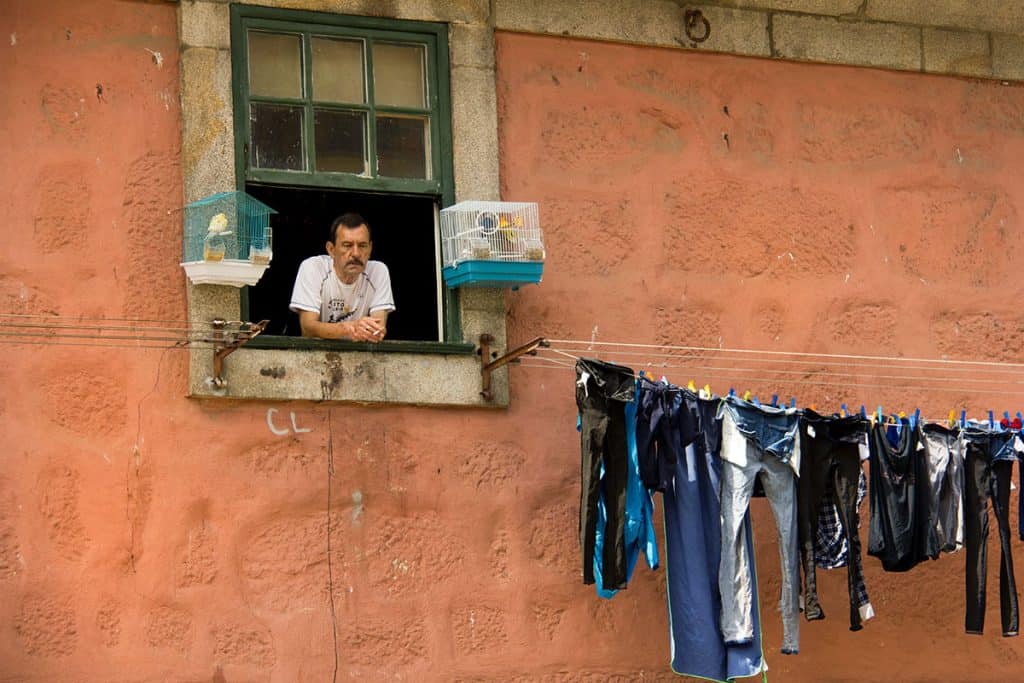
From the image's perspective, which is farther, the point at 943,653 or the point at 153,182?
the point at 943,653

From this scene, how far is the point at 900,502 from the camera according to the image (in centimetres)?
889

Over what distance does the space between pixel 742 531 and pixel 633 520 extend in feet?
1.48

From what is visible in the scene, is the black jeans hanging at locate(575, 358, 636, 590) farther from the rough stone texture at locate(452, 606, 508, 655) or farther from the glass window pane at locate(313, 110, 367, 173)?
the glass window pane at locate(313, 110, 367, 173)

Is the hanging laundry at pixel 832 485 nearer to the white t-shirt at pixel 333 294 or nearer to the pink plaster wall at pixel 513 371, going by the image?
the pink plaster wall at pixel 513 371

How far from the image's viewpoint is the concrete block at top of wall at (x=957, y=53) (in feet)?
33.3

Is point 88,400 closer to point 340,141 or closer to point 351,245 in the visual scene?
point 351,245

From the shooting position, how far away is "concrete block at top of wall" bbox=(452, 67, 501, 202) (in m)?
9.20

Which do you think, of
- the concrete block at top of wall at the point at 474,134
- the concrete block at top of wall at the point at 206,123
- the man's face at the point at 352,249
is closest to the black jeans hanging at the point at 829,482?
the concrete block at top of wall at the point at 474,134

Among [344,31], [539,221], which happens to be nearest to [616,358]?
[539,221]

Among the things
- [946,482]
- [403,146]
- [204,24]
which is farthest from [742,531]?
[204,24]

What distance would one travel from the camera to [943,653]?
9.52 meters

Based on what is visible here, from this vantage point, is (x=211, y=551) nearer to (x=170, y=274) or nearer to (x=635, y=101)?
(x=170, y=274)

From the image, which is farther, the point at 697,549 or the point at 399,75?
the point at 399,75

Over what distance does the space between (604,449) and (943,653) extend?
2.08 meters
